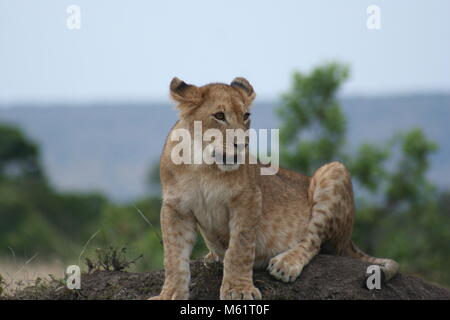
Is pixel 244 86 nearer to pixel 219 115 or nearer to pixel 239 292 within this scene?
pixel 219 115

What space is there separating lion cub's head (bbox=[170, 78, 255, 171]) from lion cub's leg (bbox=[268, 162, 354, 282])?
1.50 metres

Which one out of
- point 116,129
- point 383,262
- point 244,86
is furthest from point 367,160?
point 116,129

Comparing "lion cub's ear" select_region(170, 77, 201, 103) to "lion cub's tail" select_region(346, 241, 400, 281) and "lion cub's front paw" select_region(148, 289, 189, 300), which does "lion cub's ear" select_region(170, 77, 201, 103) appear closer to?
"lion cub's front paw" select_region(148, 289, 189, 300)

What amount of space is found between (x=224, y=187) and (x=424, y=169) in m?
15.4

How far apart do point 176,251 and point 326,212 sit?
1981mm

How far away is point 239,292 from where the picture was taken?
24.5ft

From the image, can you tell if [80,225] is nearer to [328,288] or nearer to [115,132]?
[328,288]

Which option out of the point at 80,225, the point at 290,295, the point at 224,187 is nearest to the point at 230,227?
the point at 224,187

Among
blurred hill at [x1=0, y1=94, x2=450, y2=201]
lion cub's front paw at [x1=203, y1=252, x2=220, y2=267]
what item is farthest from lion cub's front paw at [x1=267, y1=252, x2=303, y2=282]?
blurred hill at [x1=0, y1=94, x2=450, y2=201]

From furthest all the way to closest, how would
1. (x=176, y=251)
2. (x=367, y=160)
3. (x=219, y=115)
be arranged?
(x=367, y=160) < (x=176, y=251) < (x=219, y=115)

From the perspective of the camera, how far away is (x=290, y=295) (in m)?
7.76

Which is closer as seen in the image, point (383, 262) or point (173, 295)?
point (173, 295)

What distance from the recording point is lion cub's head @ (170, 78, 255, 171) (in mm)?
7250

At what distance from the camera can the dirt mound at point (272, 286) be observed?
25.7 feet
